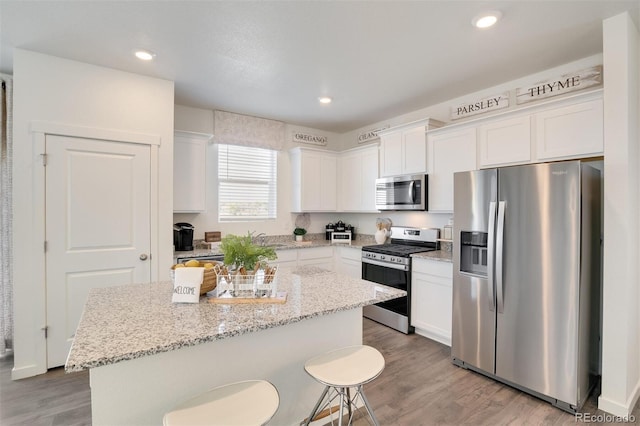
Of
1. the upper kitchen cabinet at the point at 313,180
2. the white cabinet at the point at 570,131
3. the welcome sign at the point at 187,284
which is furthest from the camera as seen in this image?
the upper kitchen cabinet at the point at 313,180

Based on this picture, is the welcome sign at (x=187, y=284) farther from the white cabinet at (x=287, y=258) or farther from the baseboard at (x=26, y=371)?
the white cabinet at (x=287, y=258)

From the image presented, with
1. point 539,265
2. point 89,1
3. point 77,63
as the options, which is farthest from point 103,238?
point 539,265

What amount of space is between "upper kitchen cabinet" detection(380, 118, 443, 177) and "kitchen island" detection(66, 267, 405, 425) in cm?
212

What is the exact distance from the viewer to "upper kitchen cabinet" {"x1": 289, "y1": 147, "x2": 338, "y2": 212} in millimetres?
4488

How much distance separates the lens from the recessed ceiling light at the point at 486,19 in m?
2.03

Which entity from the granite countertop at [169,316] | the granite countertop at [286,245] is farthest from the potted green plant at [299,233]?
the granite countertop at [169,316]

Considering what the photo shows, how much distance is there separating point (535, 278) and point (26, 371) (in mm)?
4018

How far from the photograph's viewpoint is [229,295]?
1.64 metres

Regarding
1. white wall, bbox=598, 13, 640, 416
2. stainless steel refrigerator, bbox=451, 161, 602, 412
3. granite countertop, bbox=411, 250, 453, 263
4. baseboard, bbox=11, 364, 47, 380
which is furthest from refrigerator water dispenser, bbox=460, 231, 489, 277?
baseboard, bbox=11, 364, 47, 380

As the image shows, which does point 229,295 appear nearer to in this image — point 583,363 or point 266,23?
point 266,23

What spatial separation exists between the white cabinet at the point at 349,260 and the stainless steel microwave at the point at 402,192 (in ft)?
2.20

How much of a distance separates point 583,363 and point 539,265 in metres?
0.71

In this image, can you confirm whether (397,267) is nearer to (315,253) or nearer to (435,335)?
(435,335)

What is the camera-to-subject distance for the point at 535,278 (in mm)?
2215
